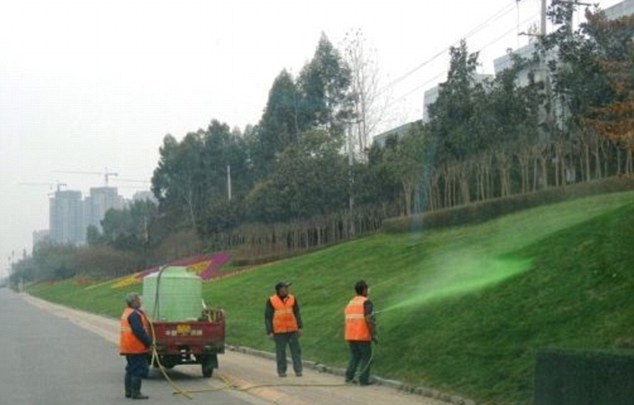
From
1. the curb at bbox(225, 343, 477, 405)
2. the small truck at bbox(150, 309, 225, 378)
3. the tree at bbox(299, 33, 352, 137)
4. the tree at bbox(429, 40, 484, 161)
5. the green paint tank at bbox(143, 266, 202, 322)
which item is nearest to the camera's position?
the curb at bbox(225, 343, 477, 405)

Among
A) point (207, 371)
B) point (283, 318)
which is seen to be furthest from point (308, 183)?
point (283, 318)

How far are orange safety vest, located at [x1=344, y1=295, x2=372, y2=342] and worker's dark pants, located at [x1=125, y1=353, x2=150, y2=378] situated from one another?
11.4 feet

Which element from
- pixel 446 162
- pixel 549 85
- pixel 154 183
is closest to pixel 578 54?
pixel 549 85

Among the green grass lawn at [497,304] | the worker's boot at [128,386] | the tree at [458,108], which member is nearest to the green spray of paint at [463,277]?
the green grass lawn at [497,304]

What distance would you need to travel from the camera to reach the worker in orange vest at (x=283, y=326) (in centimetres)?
1866

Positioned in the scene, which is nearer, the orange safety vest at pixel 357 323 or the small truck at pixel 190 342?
the orange safety vest at pixel 357 323

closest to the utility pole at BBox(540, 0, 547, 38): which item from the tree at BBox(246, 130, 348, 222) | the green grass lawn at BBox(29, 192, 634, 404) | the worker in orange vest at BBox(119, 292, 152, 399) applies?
the green grass lawn at BBox(29, 192, 634, 404)

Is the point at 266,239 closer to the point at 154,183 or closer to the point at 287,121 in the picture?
the point at 287,121

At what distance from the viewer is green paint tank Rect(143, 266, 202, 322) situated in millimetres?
20625

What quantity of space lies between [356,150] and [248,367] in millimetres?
46665

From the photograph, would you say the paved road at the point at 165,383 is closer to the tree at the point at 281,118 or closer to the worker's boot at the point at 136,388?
the worker's boot at the point at 136,388

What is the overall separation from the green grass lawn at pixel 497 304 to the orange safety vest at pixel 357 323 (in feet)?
3.10

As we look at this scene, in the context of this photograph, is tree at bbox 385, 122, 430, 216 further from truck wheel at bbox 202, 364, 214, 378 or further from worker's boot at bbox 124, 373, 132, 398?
worker's boot at bbox 124, 373, 132, 398

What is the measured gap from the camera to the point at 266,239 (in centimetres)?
6625
